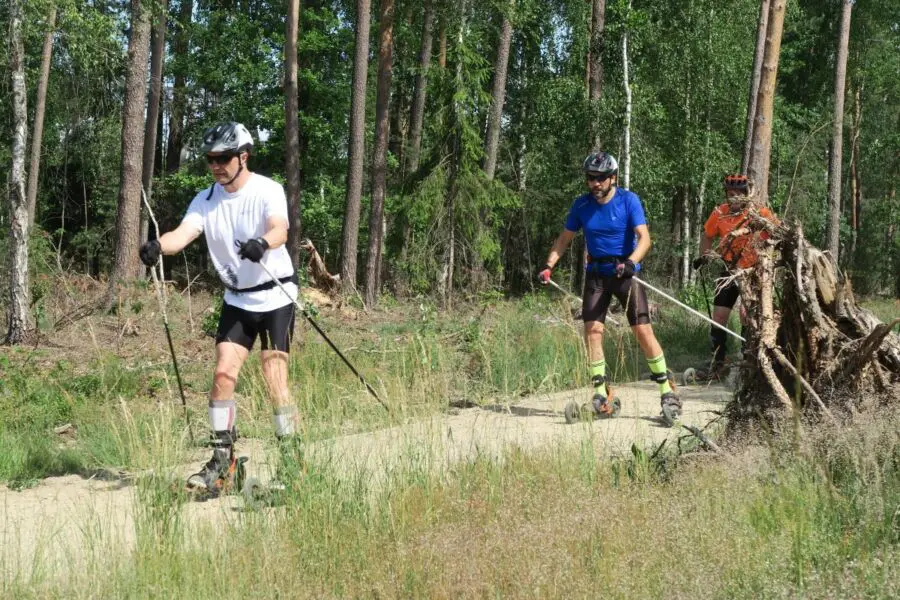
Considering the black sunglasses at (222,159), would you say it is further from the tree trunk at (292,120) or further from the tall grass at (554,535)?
the tree trunk at (292,120)

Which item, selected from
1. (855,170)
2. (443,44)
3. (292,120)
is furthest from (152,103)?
(855,170)

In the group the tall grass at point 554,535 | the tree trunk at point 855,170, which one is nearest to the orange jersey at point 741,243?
the tall grass at point 554,535

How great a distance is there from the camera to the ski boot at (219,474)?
20.1 ft

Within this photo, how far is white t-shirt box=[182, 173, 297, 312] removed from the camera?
6.41 metres

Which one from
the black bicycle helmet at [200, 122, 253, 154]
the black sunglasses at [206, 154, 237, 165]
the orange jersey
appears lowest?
the orange jersey

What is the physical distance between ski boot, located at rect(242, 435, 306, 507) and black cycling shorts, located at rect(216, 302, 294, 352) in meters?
0.88

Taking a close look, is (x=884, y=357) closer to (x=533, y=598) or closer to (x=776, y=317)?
(x=776, y=317)

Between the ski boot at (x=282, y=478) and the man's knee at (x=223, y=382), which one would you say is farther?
the man's knee at (x=223, y=382)

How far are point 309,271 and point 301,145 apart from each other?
51.7 feet

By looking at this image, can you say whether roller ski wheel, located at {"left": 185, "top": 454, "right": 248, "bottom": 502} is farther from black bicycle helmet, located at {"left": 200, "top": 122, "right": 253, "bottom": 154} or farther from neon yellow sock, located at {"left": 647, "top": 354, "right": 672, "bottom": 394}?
neon yellow sock, located at {"left": 647, "top": 354, "right": 672, "bottom": 394}

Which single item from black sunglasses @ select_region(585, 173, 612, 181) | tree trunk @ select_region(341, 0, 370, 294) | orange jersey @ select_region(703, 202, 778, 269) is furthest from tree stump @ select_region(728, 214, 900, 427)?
tree trunk @ select_region(341, 0, 370, 294)

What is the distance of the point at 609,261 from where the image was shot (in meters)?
8.87

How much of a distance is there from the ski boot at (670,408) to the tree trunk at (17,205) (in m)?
9.21

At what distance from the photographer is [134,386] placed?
10.6 metres
